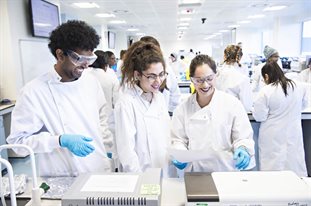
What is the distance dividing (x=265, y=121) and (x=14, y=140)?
2101mm

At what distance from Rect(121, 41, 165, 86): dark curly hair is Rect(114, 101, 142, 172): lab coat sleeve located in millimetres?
157

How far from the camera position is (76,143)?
3.84 ft

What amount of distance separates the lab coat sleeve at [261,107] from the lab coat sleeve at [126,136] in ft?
4.82

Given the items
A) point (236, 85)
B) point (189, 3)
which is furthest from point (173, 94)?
point (189, 3)

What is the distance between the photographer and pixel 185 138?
4.74 feet

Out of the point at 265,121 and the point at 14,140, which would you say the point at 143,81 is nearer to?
the point at 14,140

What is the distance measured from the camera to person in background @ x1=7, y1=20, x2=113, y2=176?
3.92ft

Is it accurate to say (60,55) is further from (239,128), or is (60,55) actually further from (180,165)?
(239,128)

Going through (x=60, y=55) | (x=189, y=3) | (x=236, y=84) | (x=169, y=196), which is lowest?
(x=169, y=196)

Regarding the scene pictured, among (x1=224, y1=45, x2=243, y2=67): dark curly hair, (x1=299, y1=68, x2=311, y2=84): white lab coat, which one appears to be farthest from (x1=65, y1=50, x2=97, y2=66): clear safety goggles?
(x1=299, y1=68, x2=311, y2=84): white lab coat

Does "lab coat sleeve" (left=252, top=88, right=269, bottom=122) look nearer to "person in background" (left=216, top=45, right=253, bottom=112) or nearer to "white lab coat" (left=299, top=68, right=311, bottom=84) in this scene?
"person in background" (left=216, top=45, right=253, bottom=112)

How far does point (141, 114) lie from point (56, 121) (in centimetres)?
41

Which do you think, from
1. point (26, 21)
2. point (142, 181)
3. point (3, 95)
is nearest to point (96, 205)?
point (142, 181)

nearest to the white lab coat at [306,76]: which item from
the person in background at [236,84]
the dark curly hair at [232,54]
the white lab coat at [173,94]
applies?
the dark curly hair at [232,54]
